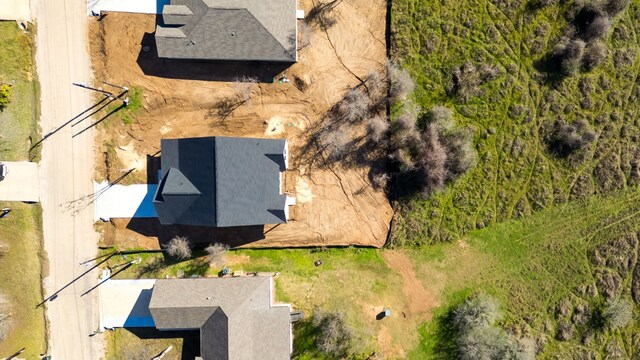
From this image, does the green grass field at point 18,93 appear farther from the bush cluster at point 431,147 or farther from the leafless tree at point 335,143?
the bush cluster at point 431,147

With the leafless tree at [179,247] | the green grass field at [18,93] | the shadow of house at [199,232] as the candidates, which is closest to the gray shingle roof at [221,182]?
the leafless tree at [179,247]

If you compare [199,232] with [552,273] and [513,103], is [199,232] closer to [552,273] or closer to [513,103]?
[513,103]

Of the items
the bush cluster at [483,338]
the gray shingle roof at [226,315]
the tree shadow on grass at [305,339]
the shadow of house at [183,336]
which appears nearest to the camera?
the gray shingle roof at [226,315]

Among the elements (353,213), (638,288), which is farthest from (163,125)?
(638,288)

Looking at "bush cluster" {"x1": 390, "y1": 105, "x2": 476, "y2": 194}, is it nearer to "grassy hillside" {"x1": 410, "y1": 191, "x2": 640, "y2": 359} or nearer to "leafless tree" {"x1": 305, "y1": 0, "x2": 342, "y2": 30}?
"grassy hillside" {"x1": 410, "y1": 191, "x2": 640, "y2": 359}

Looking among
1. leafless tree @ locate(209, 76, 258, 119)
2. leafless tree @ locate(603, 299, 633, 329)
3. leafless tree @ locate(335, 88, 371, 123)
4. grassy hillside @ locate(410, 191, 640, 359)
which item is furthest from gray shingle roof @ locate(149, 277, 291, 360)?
leafless tree @ locate(603, 299, 633, 329)

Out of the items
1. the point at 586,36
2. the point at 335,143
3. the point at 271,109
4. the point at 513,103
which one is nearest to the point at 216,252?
the point at 271,109

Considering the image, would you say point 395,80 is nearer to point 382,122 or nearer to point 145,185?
point 382,122
